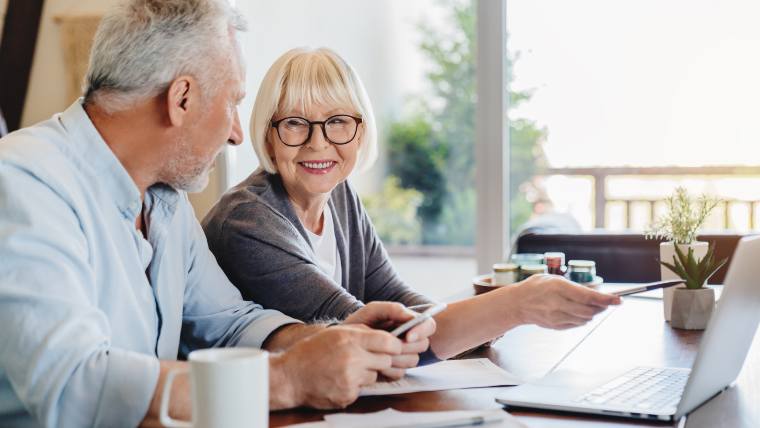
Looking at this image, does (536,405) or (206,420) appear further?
(536,405)

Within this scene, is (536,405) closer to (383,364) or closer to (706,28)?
(383,364)

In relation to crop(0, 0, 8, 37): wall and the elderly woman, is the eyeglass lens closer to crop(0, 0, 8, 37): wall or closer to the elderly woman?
the elderly woman

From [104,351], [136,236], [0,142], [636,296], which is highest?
Result: [0,142]

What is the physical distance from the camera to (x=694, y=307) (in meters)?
1.65

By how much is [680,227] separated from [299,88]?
87cm

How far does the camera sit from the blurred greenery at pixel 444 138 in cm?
625

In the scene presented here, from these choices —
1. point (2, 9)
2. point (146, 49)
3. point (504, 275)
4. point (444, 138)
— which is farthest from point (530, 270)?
point (444, 138)

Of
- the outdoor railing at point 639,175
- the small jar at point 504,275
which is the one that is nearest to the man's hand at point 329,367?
the small jar at point 504,275

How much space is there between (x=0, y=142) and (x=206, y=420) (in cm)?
63

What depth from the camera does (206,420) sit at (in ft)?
2.65

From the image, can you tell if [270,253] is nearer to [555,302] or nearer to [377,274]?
[377,274]

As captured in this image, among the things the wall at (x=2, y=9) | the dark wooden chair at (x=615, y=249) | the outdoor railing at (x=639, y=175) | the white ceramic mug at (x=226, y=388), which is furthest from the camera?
the wall at (x=2, y=9)

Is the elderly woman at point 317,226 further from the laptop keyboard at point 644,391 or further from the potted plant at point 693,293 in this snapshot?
the potted plant at point 693,293

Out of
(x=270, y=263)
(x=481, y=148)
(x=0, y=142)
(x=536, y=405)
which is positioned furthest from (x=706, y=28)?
(x=0, y=142)
